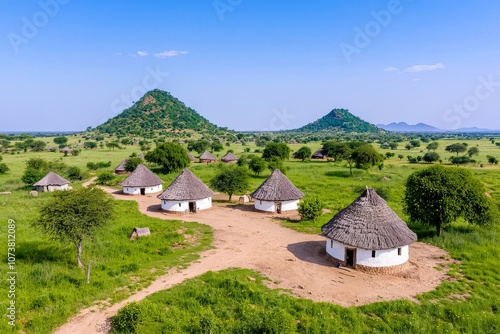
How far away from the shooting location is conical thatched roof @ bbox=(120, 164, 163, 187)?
3928cm

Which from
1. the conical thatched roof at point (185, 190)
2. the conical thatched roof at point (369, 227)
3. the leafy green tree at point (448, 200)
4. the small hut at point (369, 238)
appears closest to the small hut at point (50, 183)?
the conical thatched roof at point (185, 190)

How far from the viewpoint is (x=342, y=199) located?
117 ft

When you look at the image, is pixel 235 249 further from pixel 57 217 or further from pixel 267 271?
pixel 57 217

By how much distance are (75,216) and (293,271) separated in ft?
39.6

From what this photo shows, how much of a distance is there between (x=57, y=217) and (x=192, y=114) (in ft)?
594

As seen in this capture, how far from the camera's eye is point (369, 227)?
18.5 metres

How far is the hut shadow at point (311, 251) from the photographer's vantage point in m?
19.4

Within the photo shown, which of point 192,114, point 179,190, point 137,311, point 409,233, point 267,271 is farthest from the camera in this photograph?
point 192,114

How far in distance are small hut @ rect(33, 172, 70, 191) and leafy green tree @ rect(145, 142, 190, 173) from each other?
1355 centimetres

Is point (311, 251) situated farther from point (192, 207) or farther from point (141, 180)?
point (141, 180)

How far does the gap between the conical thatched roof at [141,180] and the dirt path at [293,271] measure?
17139mm

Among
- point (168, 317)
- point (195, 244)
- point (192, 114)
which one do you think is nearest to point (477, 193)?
point (195, 244)

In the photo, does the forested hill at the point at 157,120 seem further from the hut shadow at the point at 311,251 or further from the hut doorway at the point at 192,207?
the hut shadow at the point at 311,251

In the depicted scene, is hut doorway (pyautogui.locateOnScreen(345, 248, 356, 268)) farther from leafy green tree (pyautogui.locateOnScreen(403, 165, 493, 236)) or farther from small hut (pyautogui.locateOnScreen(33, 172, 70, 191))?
small hut (pyautogui.locateOnScreen(33, 172, 70, 191))
